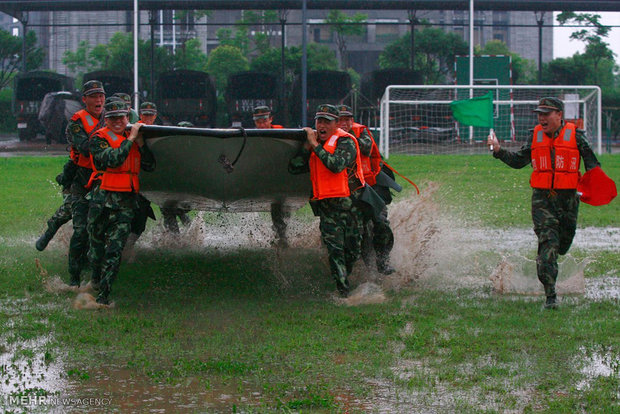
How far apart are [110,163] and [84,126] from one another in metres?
0.99

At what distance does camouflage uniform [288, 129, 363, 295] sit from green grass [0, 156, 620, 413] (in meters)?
0.36

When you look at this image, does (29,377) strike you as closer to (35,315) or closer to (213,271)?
(35,315)

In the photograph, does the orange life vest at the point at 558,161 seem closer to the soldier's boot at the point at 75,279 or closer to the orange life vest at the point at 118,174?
the orange life vest at the point at 118,174

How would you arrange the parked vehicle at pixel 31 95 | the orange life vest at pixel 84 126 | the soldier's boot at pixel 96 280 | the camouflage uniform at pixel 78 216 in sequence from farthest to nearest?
the parked vehicle at pixel 31 95, the camouflage uniform at pixel 78 216, the orange life vest at pixel 84 126, the soldier's boot at pixel 96 280

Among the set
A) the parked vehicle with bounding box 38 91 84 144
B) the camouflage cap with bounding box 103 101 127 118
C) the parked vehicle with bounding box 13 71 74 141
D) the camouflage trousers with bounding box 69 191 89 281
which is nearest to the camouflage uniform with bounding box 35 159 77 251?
the camouflage trousers with bounding box 69 191 89 281

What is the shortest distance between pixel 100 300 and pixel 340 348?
8.14 ft

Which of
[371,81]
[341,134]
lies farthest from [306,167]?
[371,81]

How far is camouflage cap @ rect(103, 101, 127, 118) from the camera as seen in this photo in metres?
7.94

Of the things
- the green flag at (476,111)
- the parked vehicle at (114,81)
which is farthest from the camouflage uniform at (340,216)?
the parked vehicle at (114,81)

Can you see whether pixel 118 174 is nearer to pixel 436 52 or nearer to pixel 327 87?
pixel 327 87

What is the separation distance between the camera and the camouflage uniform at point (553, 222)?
25.6 ft

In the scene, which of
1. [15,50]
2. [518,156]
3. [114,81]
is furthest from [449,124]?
[15,50]

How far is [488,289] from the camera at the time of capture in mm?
8734

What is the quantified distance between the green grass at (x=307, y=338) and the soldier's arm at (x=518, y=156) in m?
1.20
